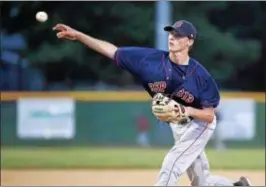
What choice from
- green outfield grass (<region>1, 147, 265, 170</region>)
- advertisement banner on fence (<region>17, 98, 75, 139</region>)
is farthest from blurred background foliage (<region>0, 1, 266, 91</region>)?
green outfield grass (<region>1, 147, 265, 170</region>)

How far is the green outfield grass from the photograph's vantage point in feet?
34.4

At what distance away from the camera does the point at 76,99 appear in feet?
39.9

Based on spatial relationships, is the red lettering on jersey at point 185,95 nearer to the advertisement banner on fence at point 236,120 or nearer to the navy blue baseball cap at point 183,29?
the navy blue baseball cap at point 183,29

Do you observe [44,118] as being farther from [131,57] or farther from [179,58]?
[179,58]

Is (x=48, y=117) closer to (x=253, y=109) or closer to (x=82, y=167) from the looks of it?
(x=82, y=167)

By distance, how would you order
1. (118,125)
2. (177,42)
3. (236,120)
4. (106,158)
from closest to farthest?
(177,42) → (106,158) → (236,120) → (118,125)

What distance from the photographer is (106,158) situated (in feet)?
37.5

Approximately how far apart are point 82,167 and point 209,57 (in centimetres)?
448

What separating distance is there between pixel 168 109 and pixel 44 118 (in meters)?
7.40

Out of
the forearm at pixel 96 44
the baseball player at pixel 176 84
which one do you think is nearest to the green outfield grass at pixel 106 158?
the baseball player at pixel 176 84

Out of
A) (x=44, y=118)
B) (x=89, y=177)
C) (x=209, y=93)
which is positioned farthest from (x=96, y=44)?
(x=44, y=118)

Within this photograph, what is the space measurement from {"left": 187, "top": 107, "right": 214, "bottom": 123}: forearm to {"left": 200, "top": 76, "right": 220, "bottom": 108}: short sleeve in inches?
1.9

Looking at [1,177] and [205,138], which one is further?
[1,177]

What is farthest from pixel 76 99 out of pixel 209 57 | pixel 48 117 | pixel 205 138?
pixel 205 138
